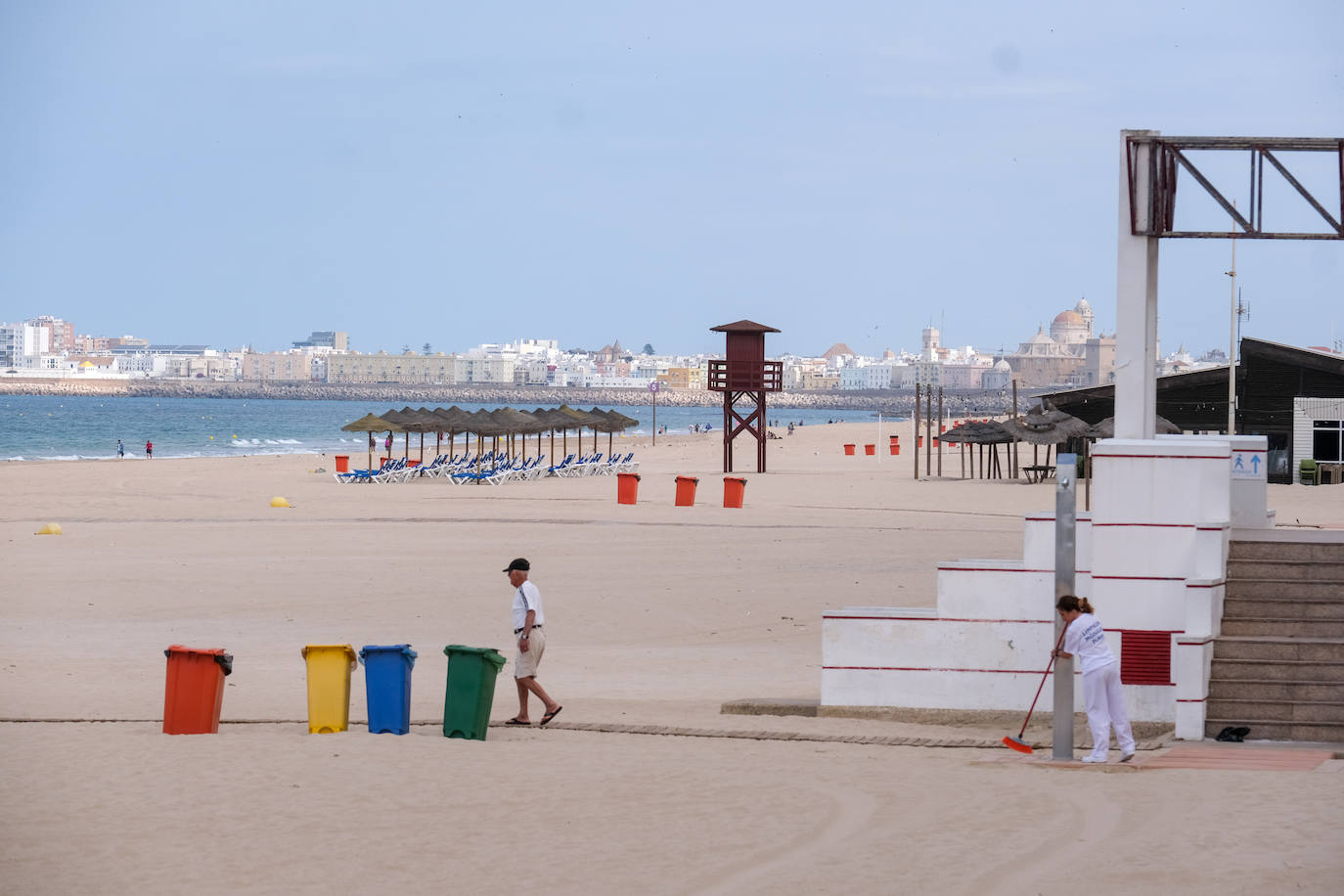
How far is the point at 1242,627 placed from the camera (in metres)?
10.7

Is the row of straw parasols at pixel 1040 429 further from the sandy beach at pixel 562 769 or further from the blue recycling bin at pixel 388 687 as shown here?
the blue recycling bin at pixel 388 687

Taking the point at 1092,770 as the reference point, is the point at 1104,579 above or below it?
above

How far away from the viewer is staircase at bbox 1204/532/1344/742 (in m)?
9.97

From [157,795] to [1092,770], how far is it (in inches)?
209

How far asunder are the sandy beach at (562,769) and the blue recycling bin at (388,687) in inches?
7.4

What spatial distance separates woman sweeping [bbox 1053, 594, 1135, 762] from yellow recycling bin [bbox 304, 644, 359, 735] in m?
4.61

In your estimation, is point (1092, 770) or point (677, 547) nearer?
point (1092, 770)

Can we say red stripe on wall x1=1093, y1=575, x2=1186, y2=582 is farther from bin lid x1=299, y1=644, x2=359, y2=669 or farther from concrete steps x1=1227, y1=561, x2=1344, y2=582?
bin lid x1=299, y1=644, x2=359, y2=669

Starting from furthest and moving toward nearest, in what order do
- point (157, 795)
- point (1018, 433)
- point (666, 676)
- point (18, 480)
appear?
point (18, 480) < point (1018, 433) < point (666, 676) < point (157, 795)

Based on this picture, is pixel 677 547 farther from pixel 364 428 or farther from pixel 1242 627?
pixel 364 428

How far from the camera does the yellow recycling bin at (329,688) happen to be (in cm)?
1012

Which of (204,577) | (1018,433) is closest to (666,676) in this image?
(204,577)

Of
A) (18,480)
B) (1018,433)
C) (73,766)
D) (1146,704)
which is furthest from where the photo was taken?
(18,480)

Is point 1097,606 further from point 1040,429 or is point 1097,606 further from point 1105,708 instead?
point 1040,429
